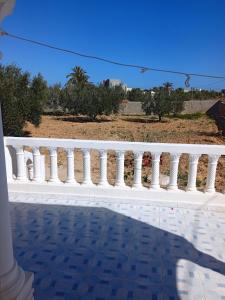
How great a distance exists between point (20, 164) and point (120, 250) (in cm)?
189

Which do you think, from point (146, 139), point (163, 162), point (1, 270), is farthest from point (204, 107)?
point (1, 270)

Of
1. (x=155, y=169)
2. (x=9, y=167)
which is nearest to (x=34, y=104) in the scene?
(x=9, y=167)

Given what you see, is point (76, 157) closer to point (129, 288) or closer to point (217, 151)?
point (217, 151)

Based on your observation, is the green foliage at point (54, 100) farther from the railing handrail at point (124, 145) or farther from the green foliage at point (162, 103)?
the railing handrail at point (124, 145)

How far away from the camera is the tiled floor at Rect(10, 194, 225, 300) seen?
216 centimetres

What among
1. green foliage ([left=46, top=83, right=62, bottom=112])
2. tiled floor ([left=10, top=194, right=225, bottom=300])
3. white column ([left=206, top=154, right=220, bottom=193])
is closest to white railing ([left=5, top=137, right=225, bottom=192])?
white column ([left=206, top=154, right=220, bottom=193])

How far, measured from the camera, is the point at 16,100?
1027 centimetres

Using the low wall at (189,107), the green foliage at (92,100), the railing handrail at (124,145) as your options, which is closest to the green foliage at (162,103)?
the green foliage at (92,100)

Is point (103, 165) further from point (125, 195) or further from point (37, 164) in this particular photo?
point (37, 164)

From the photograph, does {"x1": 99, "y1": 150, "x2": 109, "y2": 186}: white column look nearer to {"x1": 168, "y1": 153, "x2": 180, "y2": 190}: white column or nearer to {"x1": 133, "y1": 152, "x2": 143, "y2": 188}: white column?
{"x1": 133, "y1": 152, "x2": 143, "y2": 188}: white column

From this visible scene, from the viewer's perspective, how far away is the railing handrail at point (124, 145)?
136 inches

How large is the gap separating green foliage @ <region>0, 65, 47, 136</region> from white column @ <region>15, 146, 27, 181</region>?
6033mm

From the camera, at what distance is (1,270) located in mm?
1575

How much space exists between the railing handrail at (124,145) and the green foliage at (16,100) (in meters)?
6.25
